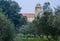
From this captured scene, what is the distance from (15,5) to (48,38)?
5320cm

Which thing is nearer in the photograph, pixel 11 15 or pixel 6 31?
pixel 6 31

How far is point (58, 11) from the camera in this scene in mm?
39781

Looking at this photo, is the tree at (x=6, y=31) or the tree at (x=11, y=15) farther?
the tree at (x=11, y=15)

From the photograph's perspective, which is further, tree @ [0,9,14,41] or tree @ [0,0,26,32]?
tree @ [0,0,26,32]

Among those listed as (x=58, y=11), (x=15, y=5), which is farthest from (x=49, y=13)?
(x=15, y=5)

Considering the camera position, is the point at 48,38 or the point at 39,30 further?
the point at 48,38

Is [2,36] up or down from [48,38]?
up

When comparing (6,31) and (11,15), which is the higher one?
(6,31)

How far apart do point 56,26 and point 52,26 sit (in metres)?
2.00

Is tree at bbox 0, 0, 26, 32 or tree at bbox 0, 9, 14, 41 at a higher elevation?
tree at bbox 0, 9, 14, 41

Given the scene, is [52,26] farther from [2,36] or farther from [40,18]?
[2,36]

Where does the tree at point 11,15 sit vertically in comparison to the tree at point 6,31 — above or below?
below

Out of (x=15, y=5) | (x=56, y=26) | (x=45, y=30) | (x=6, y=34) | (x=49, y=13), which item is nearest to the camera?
(x=6, y=34)

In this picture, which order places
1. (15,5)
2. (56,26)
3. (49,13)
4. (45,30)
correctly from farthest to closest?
(15,5) → (49,13) → (45,30) → (56,26)
